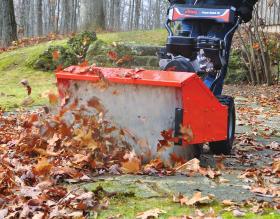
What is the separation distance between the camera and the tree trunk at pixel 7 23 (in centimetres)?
1841

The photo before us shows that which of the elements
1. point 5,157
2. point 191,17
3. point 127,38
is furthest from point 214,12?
point 127,38

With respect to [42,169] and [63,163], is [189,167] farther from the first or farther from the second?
[42,169]

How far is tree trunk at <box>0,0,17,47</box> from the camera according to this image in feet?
60.4

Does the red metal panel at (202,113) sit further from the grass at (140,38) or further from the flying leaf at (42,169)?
the grass at (140,38)

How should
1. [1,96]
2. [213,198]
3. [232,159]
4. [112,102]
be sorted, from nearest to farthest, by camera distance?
[213,198] → [112,102] → [232,159] → [1,96]

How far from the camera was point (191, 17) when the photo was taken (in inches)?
220

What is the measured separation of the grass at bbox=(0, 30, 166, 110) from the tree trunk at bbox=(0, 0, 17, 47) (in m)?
3.15

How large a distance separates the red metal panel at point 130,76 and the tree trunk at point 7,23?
14.2 meters

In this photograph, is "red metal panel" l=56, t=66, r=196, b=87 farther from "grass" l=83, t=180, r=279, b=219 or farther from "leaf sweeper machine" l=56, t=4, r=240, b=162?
"grass" l=83, t=180, r=279, b=219

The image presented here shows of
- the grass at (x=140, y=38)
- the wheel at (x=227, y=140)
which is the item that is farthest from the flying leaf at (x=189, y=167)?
the grass at (x=140, y=38)

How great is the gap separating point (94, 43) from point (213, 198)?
10360mm

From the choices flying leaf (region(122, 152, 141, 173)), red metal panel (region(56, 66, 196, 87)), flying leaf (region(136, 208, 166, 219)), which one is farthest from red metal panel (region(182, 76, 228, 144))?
flying leaf (region(136, 208, 166, 219))

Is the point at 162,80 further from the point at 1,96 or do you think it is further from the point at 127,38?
the point at 127,38

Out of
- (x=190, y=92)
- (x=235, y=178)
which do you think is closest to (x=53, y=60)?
(x=190, y=92)
